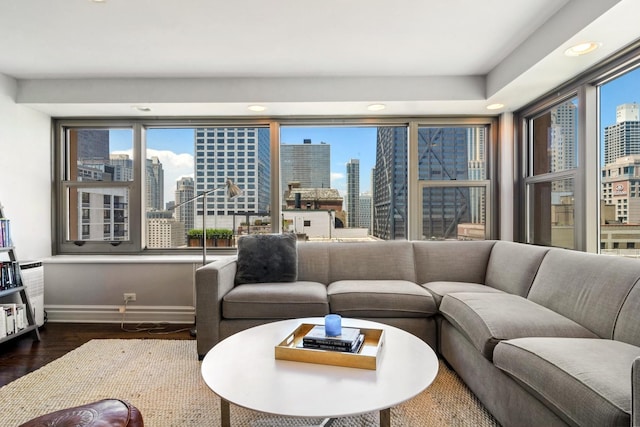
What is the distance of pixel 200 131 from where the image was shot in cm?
370

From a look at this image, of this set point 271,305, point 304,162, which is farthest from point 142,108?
point 271,305

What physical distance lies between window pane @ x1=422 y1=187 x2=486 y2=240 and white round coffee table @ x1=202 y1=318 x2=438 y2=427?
2.16 meters

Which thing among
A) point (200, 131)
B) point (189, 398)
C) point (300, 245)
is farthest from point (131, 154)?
point (189, 398)

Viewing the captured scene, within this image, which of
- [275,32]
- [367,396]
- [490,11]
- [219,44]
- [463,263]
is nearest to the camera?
[367,396]

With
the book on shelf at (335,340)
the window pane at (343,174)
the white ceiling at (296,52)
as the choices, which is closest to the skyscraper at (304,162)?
the window pane at (343,174)

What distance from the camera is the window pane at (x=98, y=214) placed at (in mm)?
3646

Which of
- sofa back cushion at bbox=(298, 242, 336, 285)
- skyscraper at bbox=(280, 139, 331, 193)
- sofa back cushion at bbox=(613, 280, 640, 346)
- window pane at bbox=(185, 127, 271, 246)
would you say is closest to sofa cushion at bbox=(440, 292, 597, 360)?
sofa back cushion at bbox=(613, 280, 640, 346)

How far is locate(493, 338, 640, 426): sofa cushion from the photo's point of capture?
106cm

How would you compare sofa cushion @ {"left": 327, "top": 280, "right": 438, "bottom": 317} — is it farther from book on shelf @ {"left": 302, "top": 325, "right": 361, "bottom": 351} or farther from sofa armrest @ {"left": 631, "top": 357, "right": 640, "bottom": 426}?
sofa armrest @ {"left": 631, "top": 357, "right": 640, "bottom": 426}

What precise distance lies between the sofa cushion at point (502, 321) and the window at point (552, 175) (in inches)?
43.1

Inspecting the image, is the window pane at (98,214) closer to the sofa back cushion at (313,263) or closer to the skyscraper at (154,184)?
the skyscraper at (154,184)

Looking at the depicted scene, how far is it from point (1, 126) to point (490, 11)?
156 inches

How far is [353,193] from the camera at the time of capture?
371cm

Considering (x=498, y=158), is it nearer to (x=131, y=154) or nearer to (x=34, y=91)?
(x=131, y=154)
